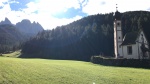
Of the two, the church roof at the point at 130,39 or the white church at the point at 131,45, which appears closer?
the white church at the point at 131,45

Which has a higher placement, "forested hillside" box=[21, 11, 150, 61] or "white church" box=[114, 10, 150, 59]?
"forested hillside" box=[21, 11, 150, 61]

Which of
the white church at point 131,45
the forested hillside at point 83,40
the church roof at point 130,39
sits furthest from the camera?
the forested hillside at point 83,40

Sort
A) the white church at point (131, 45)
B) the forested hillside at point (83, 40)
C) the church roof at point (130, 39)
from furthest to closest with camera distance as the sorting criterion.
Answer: the forested hillside at point (83, 40) → the church roof at point (130, 39) → the white church at point (131, 45)

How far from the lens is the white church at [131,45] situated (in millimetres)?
69938

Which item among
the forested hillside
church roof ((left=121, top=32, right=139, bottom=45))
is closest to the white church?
church roof ((left=121, top=32, right=139, bottom=45))

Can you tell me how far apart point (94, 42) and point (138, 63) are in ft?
304

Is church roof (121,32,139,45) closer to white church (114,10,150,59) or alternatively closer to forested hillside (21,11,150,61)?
white church (114,10,150,59)

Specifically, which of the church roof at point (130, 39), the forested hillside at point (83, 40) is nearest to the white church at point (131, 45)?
the church roof at point (130, 39)

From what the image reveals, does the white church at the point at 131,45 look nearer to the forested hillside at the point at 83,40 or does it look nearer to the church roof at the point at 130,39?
the church roof at the point at 130,39

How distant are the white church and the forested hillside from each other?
55123 mm

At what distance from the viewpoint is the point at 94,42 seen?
148 metres

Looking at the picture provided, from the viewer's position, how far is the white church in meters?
69.9

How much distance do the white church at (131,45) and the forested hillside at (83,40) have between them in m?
55.1

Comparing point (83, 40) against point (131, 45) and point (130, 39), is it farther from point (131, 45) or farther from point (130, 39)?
point (131, 45)
